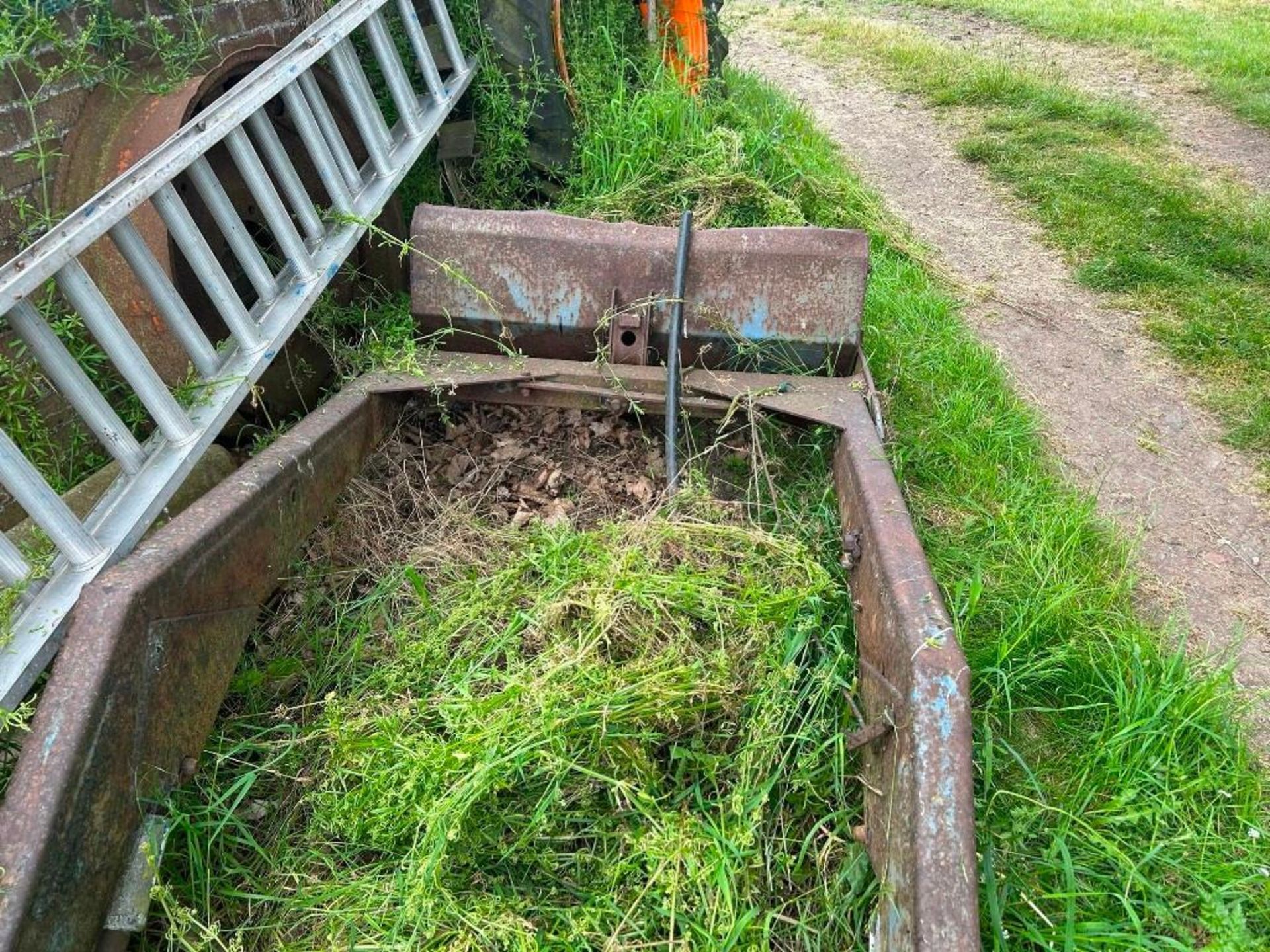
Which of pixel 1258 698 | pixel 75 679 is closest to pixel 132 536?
pixel 75 679

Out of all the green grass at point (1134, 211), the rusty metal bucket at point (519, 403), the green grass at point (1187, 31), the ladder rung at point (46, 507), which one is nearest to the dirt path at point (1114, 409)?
the green grass at point (1134, 211)

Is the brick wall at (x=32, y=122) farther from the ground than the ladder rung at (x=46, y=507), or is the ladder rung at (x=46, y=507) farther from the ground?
the brick wall at (x=32, y=122)

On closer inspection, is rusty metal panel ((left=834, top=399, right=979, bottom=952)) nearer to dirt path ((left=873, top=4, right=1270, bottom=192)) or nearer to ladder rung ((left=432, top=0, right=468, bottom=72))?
ladder rung ((left=432, top=0, right=468, bottom=72))

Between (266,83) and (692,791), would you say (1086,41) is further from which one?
(692,791)

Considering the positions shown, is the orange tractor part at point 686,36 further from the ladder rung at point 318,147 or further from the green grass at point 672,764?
the green grass at point 672,764

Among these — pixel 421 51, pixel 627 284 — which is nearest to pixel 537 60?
pixel 421 51

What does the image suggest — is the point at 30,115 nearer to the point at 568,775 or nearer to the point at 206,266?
the point at 206,266

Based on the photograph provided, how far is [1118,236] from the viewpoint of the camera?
202 inches

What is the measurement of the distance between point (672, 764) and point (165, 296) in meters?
1.66

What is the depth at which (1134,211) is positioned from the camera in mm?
5375

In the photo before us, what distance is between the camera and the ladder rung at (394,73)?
3193mm

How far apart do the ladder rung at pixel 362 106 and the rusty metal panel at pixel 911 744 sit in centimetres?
205

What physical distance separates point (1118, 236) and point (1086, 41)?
4.46 m

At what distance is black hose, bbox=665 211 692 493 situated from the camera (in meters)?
2.62
